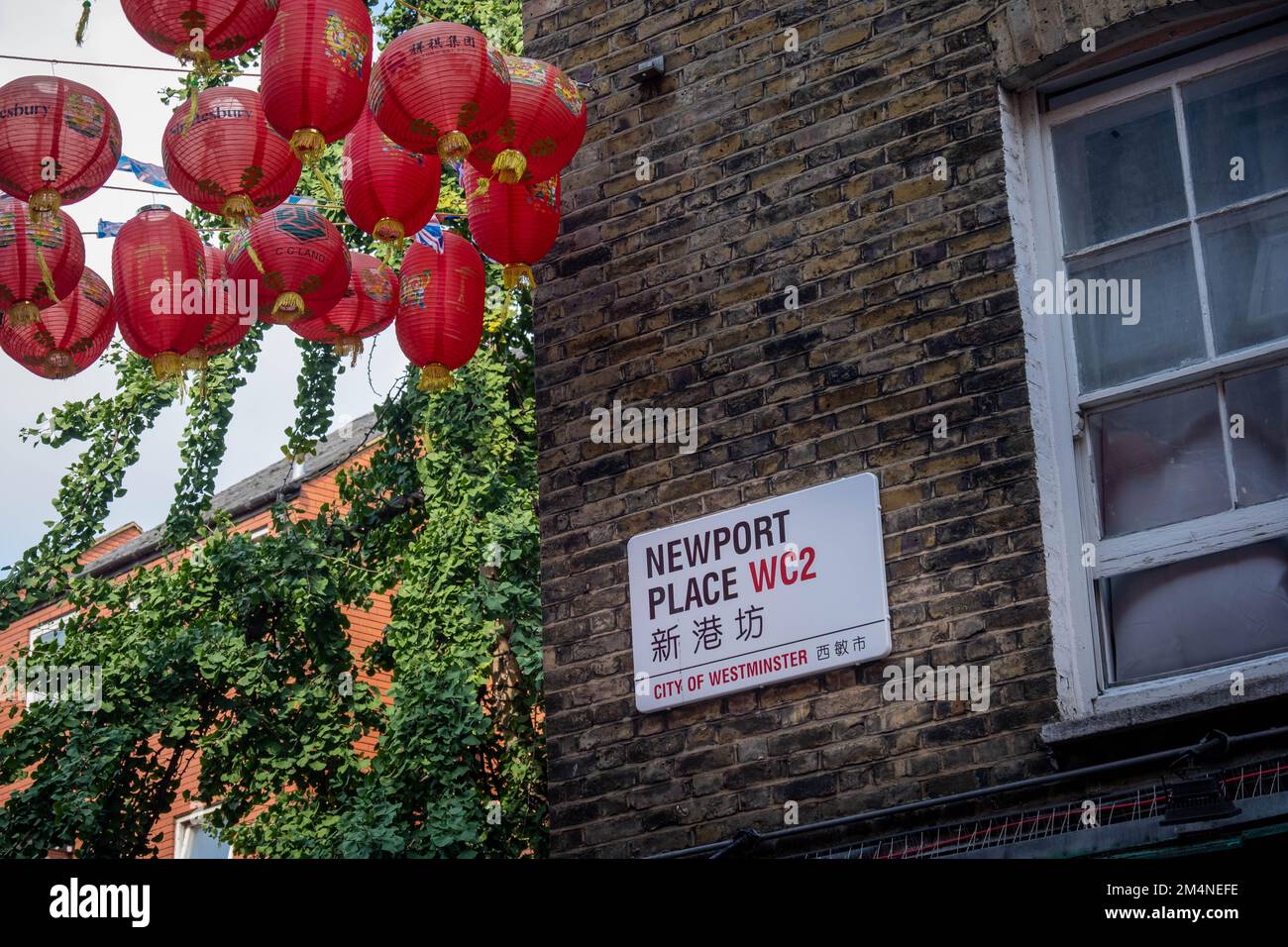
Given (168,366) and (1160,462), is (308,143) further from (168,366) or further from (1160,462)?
(1160,462)

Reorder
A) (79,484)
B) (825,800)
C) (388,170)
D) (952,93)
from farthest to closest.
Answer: (79,484), (388,170), (952,93), (825,800)

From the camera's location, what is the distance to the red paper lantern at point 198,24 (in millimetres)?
6945

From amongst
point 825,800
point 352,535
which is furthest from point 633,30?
point 352,535

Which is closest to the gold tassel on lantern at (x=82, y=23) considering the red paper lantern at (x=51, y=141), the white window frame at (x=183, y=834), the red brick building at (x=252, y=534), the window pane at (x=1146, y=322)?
the red paper lantern at (x=51, y=141)

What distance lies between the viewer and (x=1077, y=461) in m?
6.34

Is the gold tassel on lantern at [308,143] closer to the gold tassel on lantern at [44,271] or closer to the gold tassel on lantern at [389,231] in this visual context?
the gold tassel on lantern at [389,231]

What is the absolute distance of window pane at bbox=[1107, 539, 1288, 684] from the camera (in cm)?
583

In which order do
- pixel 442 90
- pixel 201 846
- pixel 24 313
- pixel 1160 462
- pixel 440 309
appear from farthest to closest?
1. pixel 201 846
2. pixel 440 309
3. pixel 24 313
4. pixel 442 90
5. pixel 1160 462

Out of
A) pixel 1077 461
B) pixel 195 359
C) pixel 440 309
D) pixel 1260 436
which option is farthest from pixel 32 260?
pixel 1260 436

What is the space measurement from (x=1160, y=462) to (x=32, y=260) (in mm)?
4832

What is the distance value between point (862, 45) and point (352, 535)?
330 inches

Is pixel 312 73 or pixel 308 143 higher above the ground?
pixel 312 73

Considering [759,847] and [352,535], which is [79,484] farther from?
[759,847]
